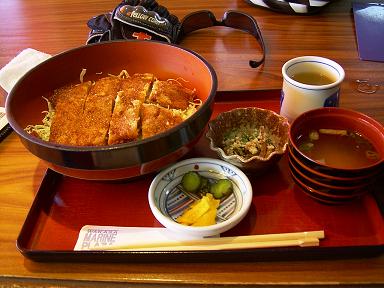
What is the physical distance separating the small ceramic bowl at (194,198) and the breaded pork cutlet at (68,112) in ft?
0.88

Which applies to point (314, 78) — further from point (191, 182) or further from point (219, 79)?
point (191, 182)

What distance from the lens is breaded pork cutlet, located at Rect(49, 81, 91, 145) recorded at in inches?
42.7

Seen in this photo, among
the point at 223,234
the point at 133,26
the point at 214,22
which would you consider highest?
the point at 133,26

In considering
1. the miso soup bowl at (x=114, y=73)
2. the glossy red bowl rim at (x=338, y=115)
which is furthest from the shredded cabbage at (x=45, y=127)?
the glossy red bowl rim at (x=338, y=115)

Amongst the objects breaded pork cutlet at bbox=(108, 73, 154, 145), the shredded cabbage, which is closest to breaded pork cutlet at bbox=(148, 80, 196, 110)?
breaded pork cutlet at bbox=(108, 73, 154, 145)

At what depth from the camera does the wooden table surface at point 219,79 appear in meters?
0.87

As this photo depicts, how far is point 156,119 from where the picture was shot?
1099mm

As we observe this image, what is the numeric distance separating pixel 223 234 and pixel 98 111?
1.66ft

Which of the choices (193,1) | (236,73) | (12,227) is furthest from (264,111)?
(193,1)

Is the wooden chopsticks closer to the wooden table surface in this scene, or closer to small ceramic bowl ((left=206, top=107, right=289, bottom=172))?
the wooden table surface

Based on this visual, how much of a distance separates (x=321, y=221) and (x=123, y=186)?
535mm

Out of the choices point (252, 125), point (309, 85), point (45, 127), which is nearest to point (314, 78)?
point (309, 85)

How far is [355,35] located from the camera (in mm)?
1728

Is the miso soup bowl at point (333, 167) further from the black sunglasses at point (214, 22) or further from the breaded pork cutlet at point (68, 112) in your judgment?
the black sunglasses at point (214, 22)
